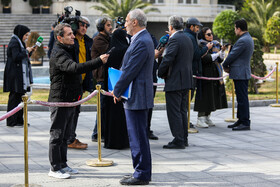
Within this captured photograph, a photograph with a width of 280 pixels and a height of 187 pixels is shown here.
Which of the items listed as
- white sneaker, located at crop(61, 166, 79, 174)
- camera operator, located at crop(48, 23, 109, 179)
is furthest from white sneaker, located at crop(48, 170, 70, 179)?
white sneaker, located at crop(61, 166, 79, 174)

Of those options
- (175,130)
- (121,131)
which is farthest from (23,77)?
(175,130)

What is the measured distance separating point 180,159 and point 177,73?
4.49ft

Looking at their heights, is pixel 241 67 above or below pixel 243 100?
above

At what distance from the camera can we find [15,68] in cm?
948

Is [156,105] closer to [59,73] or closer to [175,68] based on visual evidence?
[175,68]

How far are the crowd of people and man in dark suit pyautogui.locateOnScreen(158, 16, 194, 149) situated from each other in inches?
0.5

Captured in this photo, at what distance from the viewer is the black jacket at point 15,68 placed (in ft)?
30.8

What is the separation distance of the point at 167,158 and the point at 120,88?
190 cm

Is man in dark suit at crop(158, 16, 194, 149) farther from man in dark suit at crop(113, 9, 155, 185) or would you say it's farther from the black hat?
the black hat

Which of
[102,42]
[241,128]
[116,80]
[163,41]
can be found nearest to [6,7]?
[241,128]

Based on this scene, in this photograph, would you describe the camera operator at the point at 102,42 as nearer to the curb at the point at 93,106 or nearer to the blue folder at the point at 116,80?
the blue folder at the point at 116,80

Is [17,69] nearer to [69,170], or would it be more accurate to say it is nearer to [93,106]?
[93,106]

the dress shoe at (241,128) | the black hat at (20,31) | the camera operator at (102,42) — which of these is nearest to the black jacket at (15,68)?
the black hat at (20,31)

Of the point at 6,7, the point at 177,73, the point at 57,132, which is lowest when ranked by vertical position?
the point at 57,132
